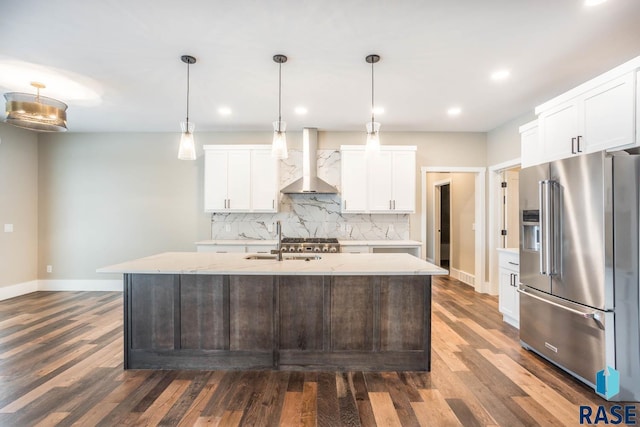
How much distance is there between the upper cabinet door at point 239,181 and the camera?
4.79 metres

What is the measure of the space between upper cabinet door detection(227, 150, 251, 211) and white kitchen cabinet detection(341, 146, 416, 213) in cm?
149

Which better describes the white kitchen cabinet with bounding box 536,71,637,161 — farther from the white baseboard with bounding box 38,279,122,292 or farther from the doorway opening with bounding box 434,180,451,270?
the white baseboard with bounding box 38,279,122,292

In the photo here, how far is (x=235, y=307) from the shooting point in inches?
102

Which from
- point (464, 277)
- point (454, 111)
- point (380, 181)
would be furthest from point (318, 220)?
point (464, 277)

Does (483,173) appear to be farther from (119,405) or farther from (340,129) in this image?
(119,405)

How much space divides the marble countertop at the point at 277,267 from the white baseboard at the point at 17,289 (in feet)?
12.6

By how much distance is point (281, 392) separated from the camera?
2.25m

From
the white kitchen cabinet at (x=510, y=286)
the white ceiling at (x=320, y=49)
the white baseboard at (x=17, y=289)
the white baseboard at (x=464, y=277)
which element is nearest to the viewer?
the white ceiling at (x=320, y=49)

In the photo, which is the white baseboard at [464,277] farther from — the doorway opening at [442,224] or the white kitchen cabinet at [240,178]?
the white kitchen cabinet at [240,178]

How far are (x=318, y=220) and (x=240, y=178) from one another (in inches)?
56.2

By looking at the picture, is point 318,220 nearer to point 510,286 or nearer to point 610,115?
point 510,286

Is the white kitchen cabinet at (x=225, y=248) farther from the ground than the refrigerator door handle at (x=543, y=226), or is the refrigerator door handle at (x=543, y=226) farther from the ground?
the refrigerator door handle at (x=543, y=226)

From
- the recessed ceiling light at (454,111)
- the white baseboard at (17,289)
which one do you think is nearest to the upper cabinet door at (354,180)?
the recessed ceiling light at (454,111)

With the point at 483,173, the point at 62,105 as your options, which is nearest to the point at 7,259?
the point at 62,105
